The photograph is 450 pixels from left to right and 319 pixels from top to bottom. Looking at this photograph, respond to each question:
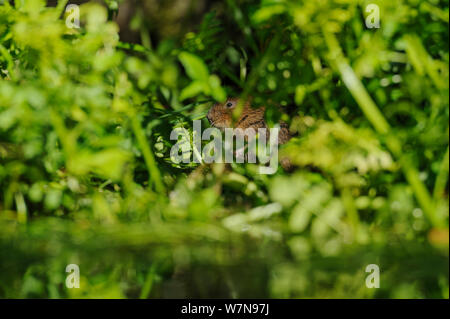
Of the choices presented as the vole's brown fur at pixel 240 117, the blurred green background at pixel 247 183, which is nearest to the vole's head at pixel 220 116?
the vole's brown fur at pixel 240 117

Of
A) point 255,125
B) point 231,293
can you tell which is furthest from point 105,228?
point 255,125

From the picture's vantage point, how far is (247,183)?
232cm

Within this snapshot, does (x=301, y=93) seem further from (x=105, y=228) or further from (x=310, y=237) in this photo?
(x=105, y=228)

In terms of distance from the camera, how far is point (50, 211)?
2.30m

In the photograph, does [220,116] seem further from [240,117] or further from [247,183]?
[247,183]

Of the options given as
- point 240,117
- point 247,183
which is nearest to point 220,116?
point 240,117

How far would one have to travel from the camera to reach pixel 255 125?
134 inches

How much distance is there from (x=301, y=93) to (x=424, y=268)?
0.72 meters

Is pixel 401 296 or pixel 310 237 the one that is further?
pixel 310 237

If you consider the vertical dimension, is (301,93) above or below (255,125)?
below

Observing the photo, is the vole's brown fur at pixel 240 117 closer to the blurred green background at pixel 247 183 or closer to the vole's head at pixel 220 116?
the vole's head at pixel 220 116
